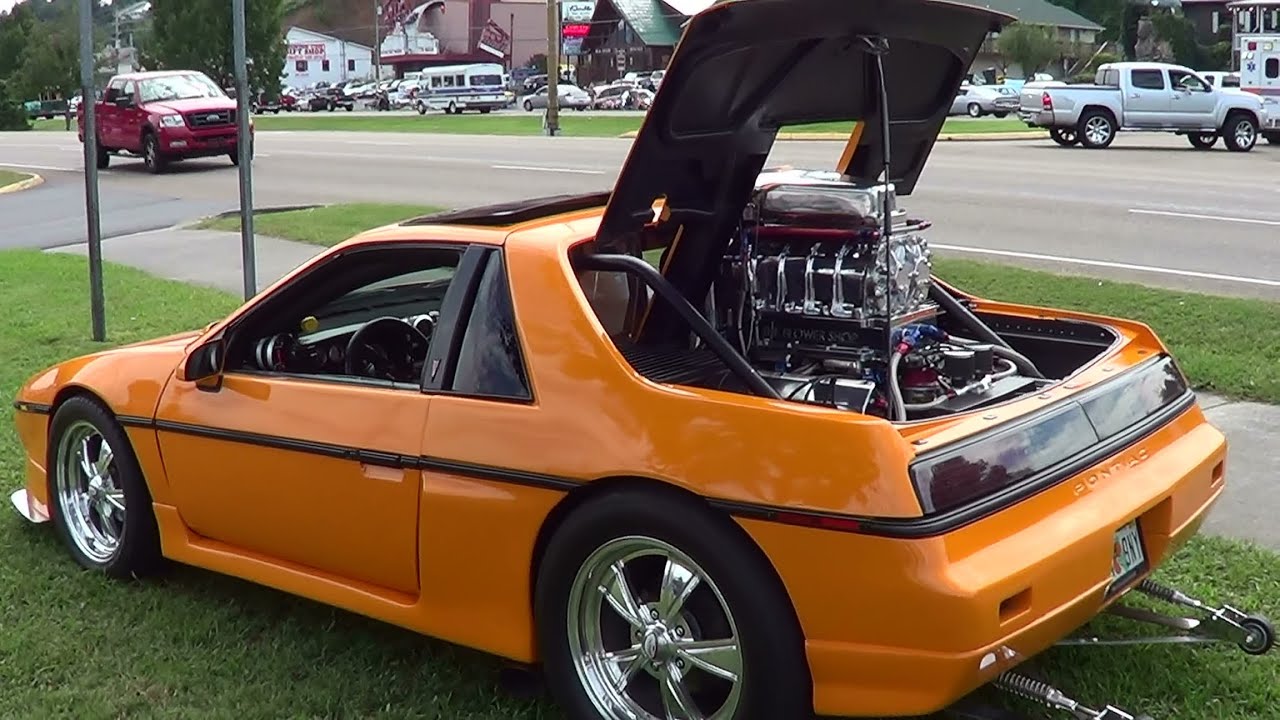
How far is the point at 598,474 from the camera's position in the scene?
3.66 m

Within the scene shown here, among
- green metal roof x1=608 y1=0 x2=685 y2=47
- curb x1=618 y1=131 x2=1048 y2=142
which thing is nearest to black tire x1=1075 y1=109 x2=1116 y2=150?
curb x1=618 y1=131 x2=1048 y2=142

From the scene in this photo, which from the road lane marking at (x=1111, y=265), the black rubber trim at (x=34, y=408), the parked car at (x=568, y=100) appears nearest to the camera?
the black rubber trim at (x=34, y=408)

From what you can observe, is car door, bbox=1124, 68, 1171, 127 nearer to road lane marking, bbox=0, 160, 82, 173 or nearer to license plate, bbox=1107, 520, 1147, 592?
road lane marking, bbox=0, 160, 82, 173

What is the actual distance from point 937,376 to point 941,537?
112 cm

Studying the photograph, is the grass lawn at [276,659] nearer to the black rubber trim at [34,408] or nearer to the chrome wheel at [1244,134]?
the black rubber trim at [34,408]

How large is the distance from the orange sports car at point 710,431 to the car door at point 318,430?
0.01 metres

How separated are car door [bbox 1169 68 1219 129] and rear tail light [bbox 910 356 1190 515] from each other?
24.3m

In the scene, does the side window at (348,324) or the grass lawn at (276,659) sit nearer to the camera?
the grass lawn at (276,659)

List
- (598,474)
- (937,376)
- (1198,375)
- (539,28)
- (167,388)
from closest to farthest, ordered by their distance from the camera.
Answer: (598,474), (937,376), (167,388), (1198,375), (539,28)

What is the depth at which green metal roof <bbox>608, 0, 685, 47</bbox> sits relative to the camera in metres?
87.9

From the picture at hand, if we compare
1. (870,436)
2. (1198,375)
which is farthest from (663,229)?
(1198,375)

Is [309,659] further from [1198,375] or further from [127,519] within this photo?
[1198,375]

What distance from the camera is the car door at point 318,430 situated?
13.7 feet

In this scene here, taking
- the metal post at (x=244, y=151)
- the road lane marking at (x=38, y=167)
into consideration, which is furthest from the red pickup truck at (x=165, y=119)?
the metal post at (x=244, y=151)
